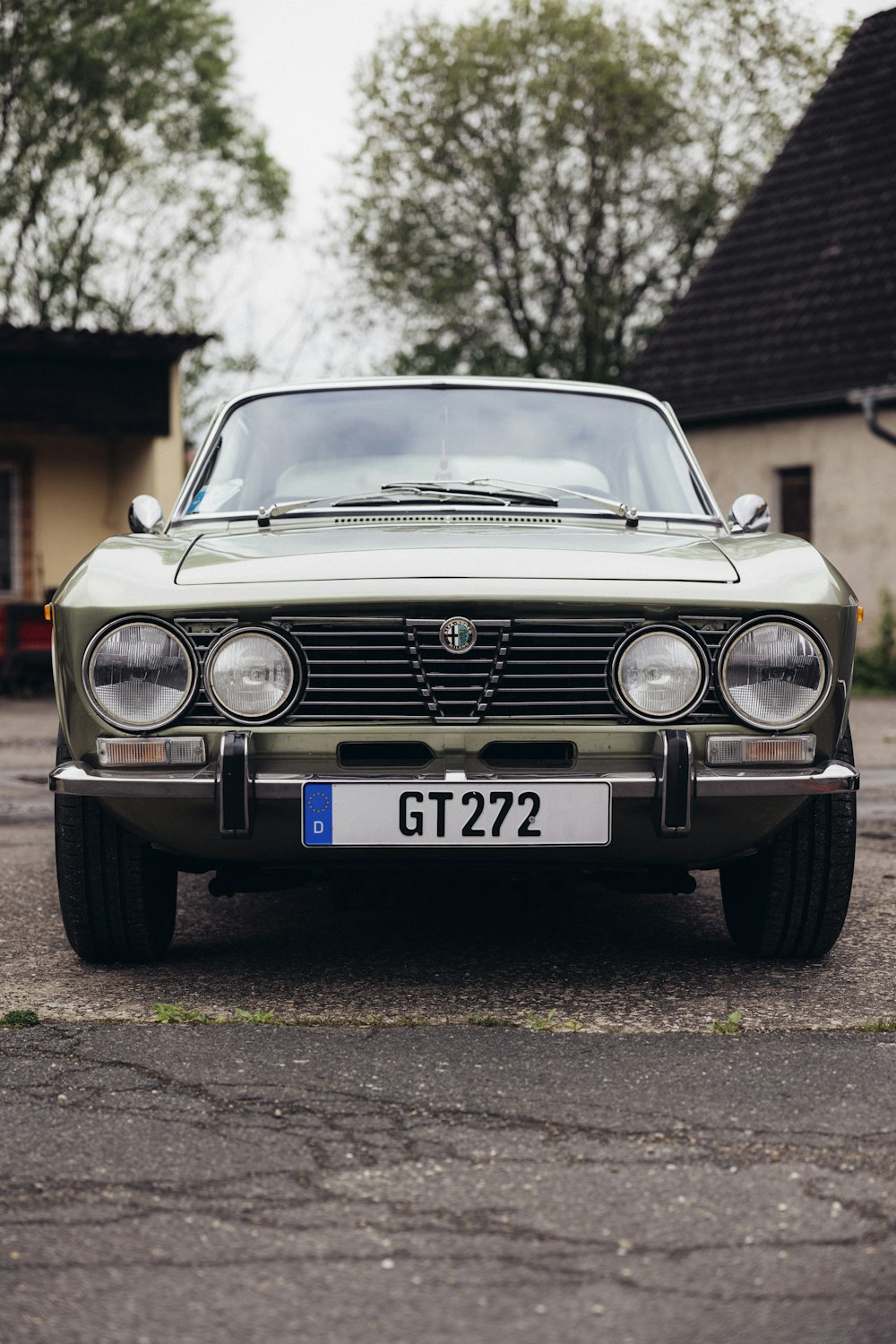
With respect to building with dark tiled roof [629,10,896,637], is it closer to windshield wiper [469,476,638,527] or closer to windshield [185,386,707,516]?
windshield [185,386,707,516]

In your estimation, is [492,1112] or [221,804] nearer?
[492,1112]

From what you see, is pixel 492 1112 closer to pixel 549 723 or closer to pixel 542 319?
pixel 549 723

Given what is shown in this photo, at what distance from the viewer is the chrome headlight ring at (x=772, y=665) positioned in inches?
139

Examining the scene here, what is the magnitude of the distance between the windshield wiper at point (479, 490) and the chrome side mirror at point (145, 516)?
0.66 metres

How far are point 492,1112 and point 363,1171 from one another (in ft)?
1.19

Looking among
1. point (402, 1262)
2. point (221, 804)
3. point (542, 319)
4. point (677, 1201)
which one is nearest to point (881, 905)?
point (221, 804)

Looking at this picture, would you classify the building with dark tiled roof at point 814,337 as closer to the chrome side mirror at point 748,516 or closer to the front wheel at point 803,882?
the chrome side mirror at point 748,516

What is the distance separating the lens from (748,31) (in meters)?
36.3

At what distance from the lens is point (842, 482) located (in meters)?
19.2

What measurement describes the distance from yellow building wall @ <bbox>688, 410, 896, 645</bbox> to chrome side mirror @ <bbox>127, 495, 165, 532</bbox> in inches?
582

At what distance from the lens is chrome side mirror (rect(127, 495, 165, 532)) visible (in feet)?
15.2

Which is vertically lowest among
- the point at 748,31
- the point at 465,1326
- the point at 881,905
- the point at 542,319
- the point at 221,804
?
the point at 881,905

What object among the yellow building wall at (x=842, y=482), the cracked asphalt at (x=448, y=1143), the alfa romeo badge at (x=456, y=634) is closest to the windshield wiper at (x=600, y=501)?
the alfa romeo badge at (x=456, y=634)

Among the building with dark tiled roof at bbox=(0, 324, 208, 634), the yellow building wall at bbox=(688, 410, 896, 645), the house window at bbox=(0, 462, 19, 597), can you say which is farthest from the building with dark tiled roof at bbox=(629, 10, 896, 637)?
the house window at bbox=(0, 462, 19, 597)
